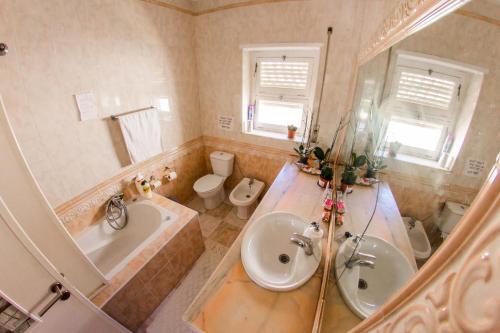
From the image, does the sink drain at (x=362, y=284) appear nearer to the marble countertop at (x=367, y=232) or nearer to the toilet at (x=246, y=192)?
the marble countertop at (x=367, y=232)

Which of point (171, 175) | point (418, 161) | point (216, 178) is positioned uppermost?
point (418, 161)

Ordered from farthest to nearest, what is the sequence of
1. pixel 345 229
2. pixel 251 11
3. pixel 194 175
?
1. pixel 194 175
2. pixel 251 11
3. pixel 345 229

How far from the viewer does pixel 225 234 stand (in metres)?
2.32

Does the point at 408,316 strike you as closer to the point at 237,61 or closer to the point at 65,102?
the point at 65,102

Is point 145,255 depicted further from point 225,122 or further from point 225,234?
point 225,122

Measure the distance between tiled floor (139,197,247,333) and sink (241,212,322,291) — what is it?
54cm

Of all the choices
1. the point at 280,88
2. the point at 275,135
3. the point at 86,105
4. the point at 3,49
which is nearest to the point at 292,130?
the point at 275,135

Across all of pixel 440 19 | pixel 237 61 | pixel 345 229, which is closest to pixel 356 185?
pixel 345 229

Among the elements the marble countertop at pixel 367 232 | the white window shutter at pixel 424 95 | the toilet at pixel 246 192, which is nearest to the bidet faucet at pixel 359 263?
the marble countertop at pixel 367 232

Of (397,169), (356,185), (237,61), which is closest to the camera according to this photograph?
(397,169)

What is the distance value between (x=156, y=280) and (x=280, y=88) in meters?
2.28

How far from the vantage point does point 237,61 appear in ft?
7.14

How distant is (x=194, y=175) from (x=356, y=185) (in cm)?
215

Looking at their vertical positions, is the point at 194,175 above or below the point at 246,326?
below
